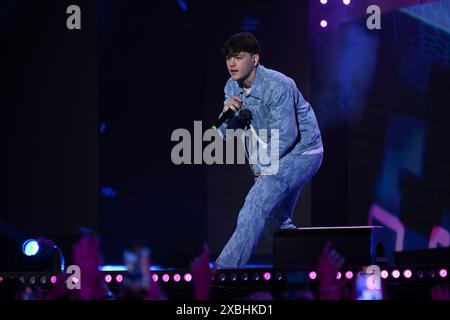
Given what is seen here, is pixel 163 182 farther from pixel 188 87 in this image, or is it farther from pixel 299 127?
pixel 299 127

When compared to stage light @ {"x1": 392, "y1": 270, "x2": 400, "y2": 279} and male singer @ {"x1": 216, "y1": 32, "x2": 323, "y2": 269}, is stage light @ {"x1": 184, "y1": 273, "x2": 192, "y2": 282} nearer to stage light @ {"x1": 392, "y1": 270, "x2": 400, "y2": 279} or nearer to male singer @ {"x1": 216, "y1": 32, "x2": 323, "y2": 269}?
male singer @ {"x1": 216, "y1": 32, "x2": 323, "y2": 269}

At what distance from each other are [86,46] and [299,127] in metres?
1.76

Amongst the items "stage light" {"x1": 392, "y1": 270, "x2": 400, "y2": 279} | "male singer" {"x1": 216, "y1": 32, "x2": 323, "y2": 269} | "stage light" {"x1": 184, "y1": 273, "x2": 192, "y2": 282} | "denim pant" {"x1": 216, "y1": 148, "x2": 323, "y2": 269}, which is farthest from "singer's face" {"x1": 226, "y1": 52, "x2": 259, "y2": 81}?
"stage light" {"x1": 392, "y1": 270, "x2": 400, "y2": 279}

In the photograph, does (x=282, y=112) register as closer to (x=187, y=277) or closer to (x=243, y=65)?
(x=243, y=65)

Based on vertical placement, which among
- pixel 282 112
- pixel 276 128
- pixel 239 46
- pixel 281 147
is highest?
pixel 239 46

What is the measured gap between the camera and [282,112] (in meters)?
5.14

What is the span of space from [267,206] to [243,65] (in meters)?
1.03

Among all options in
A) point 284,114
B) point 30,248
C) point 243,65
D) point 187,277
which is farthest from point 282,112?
point 30,248

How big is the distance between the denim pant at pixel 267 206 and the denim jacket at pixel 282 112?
0.09 metres

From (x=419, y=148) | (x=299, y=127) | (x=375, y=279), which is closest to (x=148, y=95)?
(x=299, y=127)

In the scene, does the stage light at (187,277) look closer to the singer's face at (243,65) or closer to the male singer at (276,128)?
the male singer at (276,128)

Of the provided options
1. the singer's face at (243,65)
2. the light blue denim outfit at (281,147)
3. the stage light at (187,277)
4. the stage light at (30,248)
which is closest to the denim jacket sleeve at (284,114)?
the light blue denim outfit at (281,147)

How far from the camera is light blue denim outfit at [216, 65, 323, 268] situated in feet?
16.4
